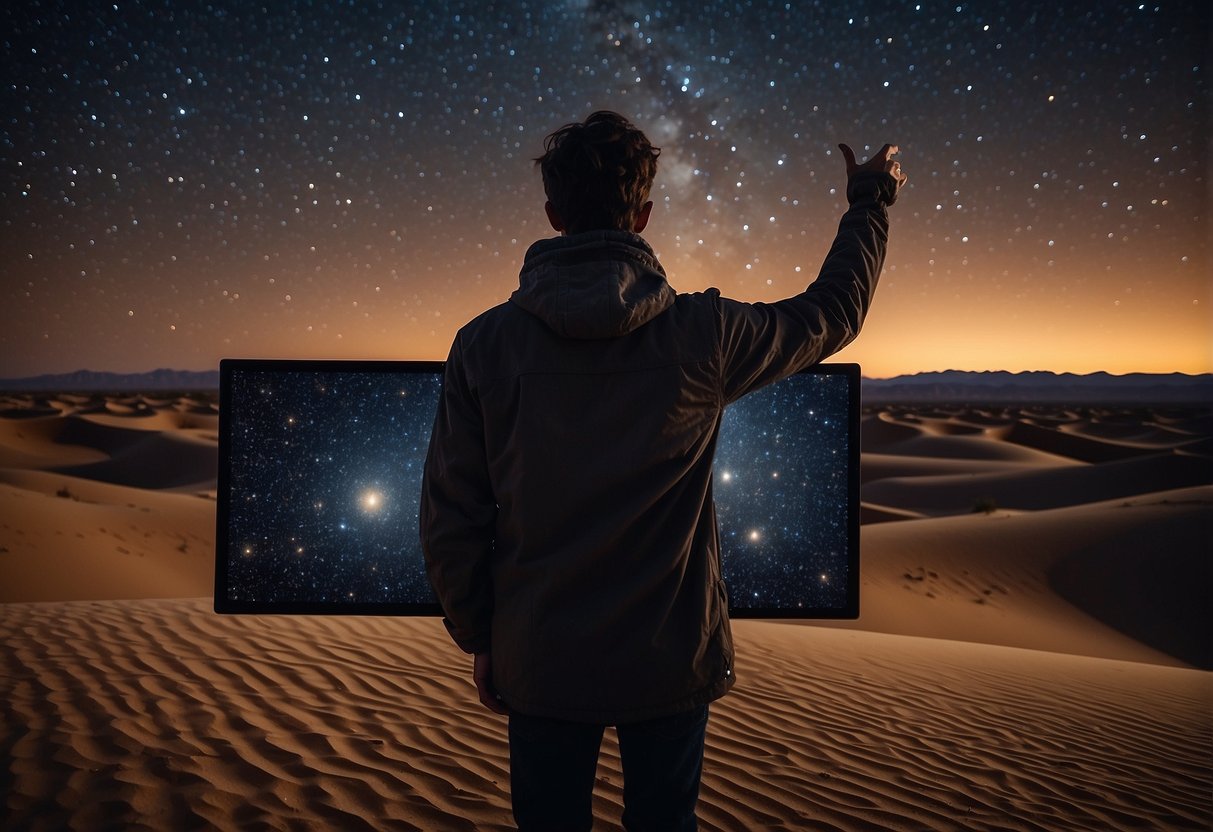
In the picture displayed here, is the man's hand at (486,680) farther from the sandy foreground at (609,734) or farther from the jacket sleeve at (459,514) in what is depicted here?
the sandy foreground at (609,734)

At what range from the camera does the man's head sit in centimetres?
156

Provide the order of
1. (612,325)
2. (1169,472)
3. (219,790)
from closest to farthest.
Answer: (612,325) < (219,790) < (1169,472)

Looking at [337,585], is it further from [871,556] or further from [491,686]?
[871,556]

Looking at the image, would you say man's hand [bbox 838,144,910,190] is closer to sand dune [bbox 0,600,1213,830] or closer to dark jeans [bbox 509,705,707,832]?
dark jeans [bbox 509,705,707,832]

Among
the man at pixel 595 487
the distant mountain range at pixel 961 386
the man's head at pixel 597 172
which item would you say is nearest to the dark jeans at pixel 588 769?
the man at pixel 595 487

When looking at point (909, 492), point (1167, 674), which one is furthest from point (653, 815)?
point (909, 492)

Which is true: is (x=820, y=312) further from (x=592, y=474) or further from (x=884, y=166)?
(x=592, y=474)

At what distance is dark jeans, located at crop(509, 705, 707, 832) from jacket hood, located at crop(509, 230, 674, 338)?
3.08 ft

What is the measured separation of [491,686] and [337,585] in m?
0.71

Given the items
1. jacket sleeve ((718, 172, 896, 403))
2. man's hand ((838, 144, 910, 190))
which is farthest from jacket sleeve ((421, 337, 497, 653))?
man's hand ((838, 144, 910, 190))

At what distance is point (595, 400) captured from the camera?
1.50 meters

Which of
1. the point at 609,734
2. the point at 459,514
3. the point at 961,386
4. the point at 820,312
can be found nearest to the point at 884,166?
the point at 820,312

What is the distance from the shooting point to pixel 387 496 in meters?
2.12

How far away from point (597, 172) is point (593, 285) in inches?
11.8
